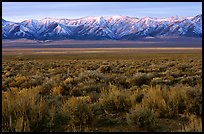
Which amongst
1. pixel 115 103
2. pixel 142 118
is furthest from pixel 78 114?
pixel 115 103

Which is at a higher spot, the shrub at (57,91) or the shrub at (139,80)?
the shrub at (139,80)

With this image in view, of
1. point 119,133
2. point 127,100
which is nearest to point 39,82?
point 127,100

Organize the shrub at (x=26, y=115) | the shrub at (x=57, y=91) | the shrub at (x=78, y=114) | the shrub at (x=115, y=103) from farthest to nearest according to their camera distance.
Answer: the shrub at (x=57, y=91), the shrub at (x=115, y=103), the shrub at (x=78, y=114), the shrub at (x=26, y=115)

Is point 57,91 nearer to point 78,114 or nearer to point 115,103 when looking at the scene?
point 115,103

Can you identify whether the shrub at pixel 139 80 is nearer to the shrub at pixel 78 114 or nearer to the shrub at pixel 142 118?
the shrub at pixel 78 114

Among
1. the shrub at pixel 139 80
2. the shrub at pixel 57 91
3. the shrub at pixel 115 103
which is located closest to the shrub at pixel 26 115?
the shrub at pixel 115 103

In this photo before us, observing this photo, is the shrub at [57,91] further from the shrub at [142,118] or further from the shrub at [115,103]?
the shrub at [142,118]

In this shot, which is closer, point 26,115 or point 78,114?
point 26,115

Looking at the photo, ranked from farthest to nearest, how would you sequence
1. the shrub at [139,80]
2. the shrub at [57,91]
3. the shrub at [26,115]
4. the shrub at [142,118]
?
the shrub at [139,80], the shrub at [57,91], the shrub at [142,118], the shrub at [26,115]

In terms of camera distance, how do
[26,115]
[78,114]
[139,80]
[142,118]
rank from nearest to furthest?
[26,115]
[142,118]
[78,114]
[139,80]

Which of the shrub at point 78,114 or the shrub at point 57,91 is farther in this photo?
the shrub at point 57,91

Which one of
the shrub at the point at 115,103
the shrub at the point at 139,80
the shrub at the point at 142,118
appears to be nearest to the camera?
the shrub at the point at 142,118

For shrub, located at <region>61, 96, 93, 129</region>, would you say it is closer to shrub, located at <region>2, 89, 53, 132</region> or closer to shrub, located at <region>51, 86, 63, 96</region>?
shrub, located at <region>2, 89, 53, 132</region>

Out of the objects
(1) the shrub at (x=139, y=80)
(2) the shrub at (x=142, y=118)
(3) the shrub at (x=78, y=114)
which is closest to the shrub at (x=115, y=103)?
(3) the shrub at (x=78, y=114)
